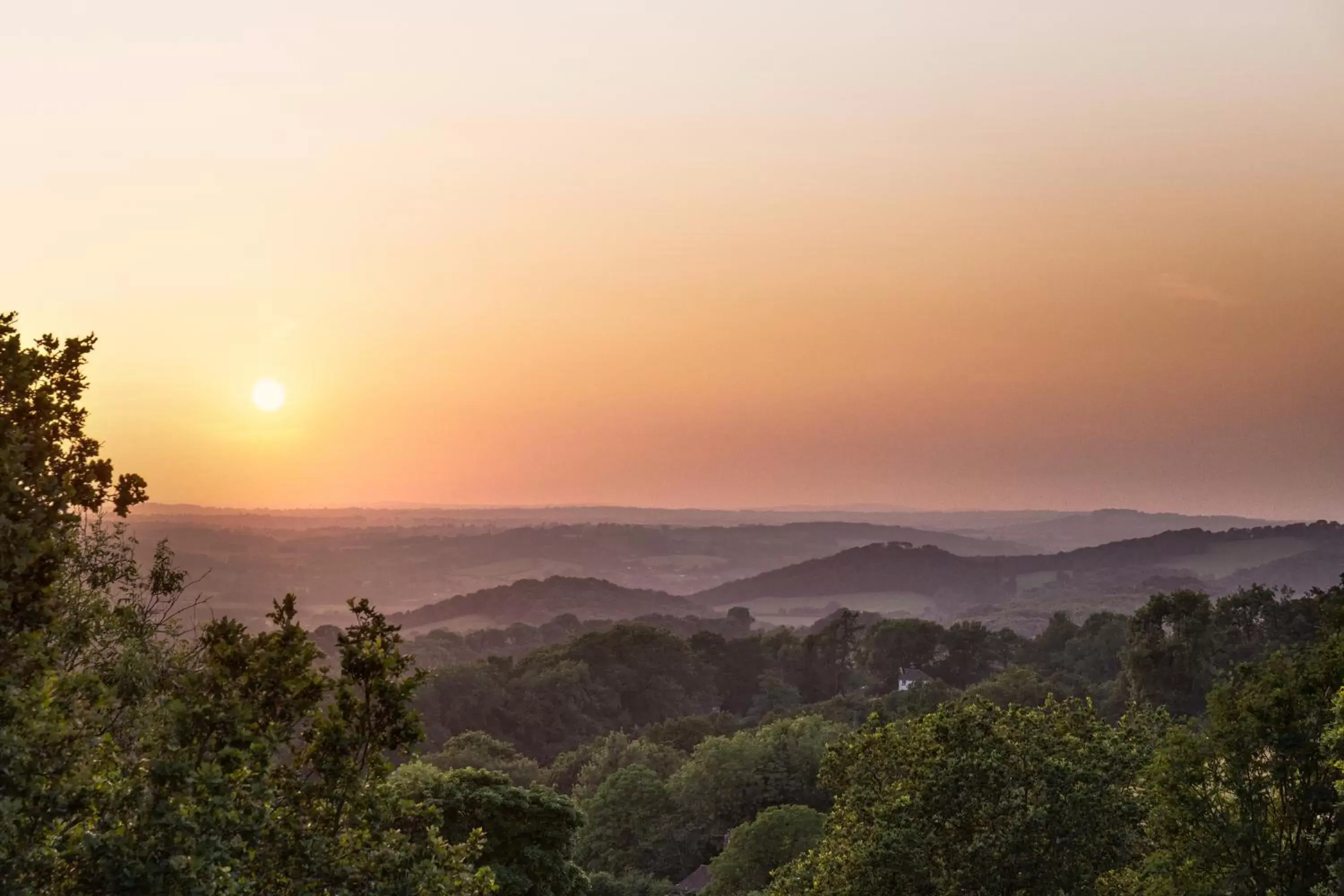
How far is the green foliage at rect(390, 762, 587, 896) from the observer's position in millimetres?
31219

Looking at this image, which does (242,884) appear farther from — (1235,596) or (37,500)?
(1235,596)

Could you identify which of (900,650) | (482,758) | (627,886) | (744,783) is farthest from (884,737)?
(900,650)

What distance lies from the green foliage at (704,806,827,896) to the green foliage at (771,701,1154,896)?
70.5ft

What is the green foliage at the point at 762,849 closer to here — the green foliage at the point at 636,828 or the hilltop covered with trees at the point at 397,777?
the hilltop covered with trees at the point at 397,777

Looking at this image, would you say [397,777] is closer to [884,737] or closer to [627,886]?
[884,737]

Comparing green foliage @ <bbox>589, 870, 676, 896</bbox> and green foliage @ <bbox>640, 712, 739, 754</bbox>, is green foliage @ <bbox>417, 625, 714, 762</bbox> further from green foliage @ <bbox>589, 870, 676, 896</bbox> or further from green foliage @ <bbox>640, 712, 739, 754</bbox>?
green foliage @ <bbox>589, 870, 676, 896</bbox>

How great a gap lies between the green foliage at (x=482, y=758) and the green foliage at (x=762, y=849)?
1073 inches

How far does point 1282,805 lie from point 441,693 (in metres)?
103

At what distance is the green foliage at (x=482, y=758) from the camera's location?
243 feet

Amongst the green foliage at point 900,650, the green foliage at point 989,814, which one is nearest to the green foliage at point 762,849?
the green foliage at point 989,814

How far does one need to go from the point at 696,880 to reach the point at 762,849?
14.1 meters

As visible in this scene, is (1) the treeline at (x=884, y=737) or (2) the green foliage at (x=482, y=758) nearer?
(1) the treeline at (x=884, y=737)

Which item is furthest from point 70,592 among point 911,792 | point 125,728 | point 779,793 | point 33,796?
point 779,793

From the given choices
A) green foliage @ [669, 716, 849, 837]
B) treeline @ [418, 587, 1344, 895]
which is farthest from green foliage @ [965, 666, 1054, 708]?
green foliage @ [669, 716, 849, 837]
